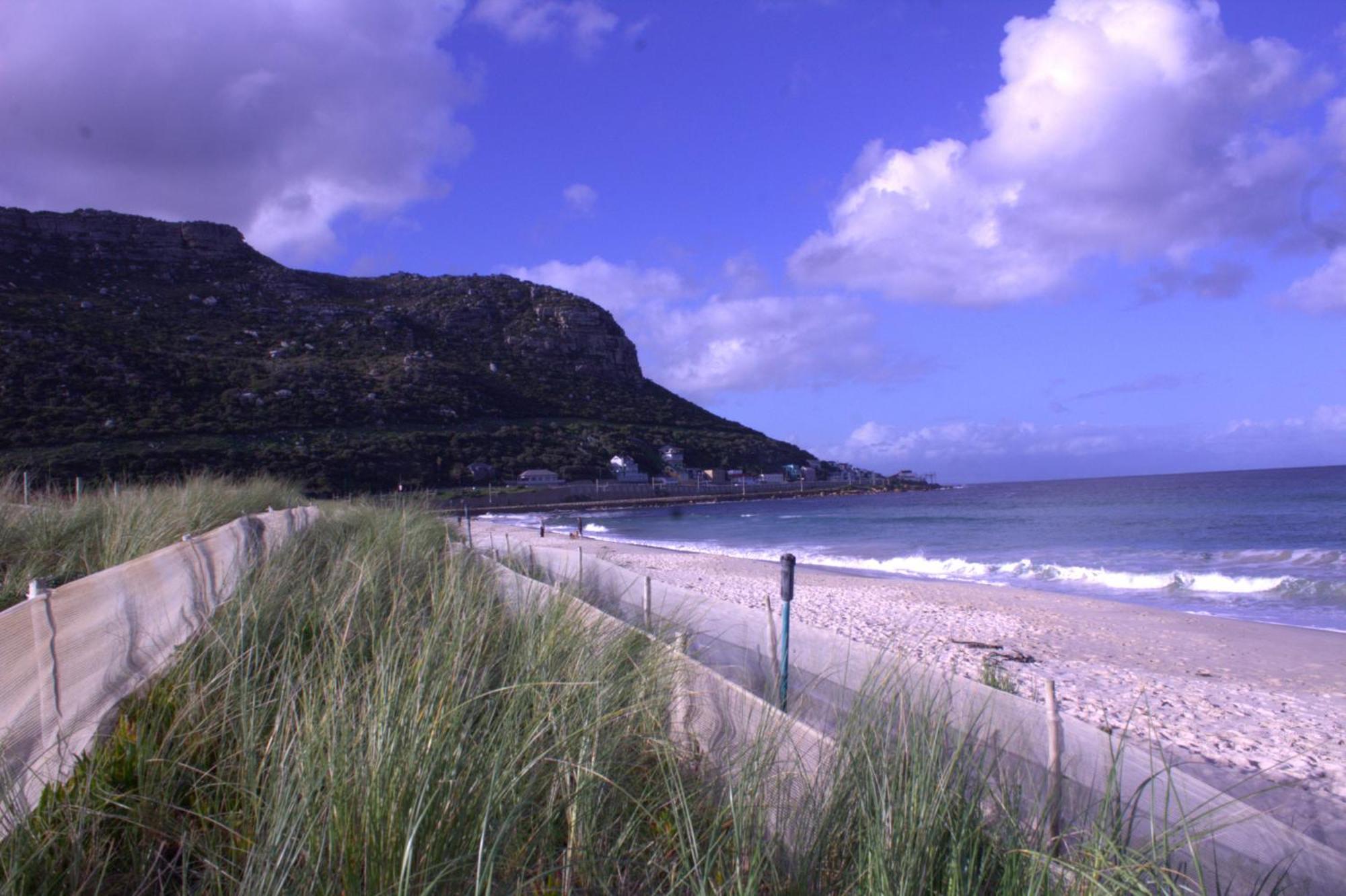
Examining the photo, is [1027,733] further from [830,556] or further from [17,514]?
[830,556]

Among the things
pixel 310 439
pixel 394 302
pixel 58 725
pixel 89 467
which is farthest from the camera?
pixel 394 302

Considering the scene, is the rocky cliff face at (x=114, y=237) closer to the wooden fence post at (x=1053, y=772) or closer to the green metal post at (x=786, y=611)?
the green metal post at (x=786, y=611)

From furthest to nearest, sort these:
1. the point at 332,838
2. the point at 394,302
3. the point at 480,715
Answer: the point at 394,302 < the point at 480,715 < the point at 332,838

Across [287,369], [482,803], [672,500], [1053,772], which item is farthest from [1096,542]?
[672,500]

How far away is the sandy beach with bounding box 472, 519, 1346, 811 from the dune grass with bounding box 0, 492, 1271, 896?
0.88 meters

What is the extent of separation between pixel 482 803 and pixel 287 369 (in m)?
43.7

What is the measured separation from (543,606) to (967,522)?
42.4m

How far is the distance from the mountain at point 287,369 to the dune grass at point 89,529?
831 cm

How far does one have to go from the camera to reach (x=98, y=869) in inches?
75.1

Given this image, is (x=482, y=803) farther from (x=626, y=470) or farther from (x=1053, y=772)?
(x=626, y=470)

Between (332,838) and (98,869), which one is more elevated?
(332,838)

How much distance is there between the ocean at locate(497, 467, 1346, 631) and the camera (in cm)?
1745

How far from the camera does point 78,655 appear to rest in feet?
7.41

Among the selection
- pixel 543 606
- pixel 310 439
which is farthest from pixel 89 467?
pixel 543 606
